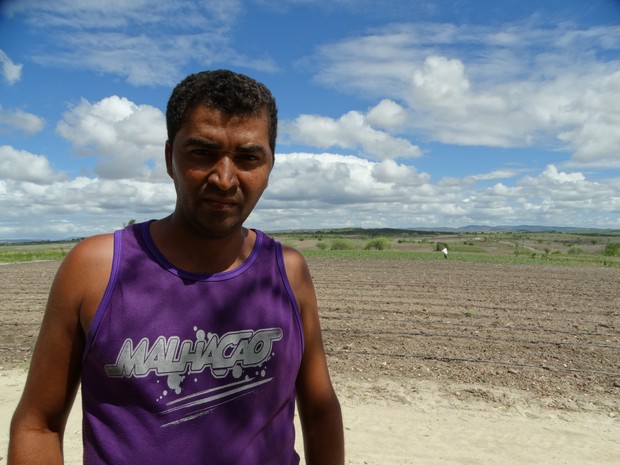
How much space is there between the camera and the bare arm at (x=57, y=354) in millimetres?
1375

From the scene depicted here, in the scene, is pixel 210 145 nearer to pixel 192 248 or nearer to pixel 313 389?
pixel 192 248

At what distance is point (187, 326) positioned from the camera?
4.67 ft

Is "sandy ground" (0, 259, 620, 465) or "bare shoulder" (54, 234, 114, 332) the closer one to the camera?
"bare shoulder" (54, 234, 114, 332)

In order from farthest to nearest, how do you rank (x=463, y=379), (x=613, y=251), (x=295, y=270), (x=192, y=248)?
1. (x=613, y=251)
2. (x=463, y=379)
3. (x=295, y=270)
4. (x=192, y=248)

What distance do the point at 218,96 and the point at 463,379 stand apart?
6657 millimetres

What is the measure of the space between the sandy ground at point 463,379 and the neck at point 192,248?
3885 millimetres

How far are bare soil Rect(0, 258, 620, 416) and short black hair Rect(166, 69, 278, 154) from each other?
5.68 meters

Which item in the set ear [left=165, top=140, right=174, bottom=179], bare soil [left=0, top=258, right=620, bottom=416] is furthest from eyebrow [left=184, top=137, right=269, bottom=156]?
bare soil [left=0, top=258, right=620, bottom=416]

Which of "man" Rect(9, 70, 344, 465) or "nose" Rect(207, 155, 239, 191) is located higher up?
"nose" Rect(207, 155, 239, 191)

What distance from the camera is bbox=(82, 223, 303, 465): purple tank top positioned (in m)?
1.36

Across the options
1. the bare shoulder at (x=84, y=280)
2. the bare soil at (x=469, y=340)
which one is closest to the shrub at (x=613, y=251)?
the bare soil at (x=469, y=340)

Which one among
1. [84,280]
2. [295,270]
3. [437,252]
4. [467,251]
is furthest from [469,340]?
[467,251]

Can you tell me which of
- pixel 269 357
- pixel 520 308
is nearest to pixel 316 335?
pixel 269 357

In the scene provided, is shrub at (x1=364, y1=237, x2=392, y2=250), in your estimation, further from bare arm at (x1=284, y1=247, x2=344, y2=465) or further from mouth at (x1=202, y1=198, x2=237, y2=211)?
mouth at (x1=202, y1=198, x2=237, y2=211)
